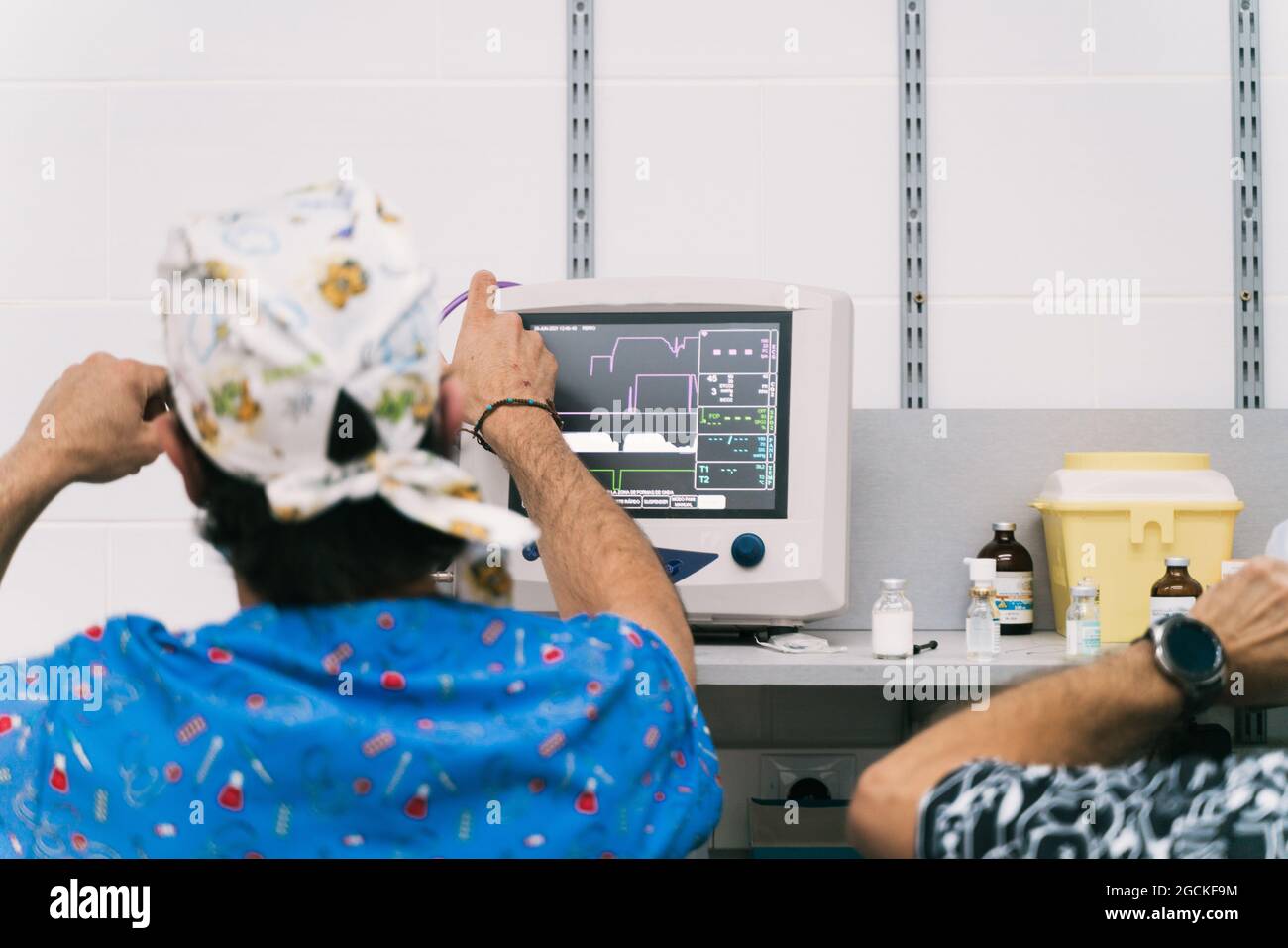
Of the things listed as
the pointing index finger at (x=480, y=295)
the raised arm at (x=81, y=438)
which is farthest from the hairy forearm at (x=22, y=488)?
the pointing index finger at (x=480, y=295)

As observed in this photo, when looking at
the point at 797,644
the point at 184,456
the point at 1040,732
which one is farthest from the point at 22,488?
the point at 797,644

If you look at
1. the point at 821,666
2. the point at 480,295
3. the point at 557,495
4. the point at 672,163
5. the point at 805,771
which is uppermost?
the point at 672,163

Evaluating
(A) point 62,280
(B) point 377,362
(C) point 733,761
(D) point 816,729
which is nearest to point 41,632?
Result: (A) point 62,280

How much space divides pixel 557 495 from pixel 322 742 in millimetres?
507

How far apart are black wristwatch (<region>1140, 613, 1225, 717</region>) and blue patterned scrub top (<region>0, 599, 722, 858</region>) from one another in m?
0.40

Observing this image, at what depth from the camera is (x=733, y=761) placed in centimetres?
200

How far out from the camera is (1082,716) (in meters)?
0.80

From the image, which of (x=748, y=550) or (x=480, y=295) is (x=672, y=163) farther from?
(x=748, y=550)

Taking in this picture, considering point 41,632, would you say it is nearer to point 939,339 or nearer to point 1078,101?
point 939,339

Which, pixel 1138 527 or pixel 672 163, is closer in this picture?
pixel 1138 527

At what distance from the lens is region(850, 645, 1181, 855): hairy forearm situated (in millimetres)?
759

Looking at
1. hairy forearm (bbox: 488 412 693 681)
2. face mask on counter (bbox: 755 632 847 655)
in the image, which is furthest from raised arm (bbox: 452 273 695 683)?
face mask on counter (bbox: 755 632 847 655)
